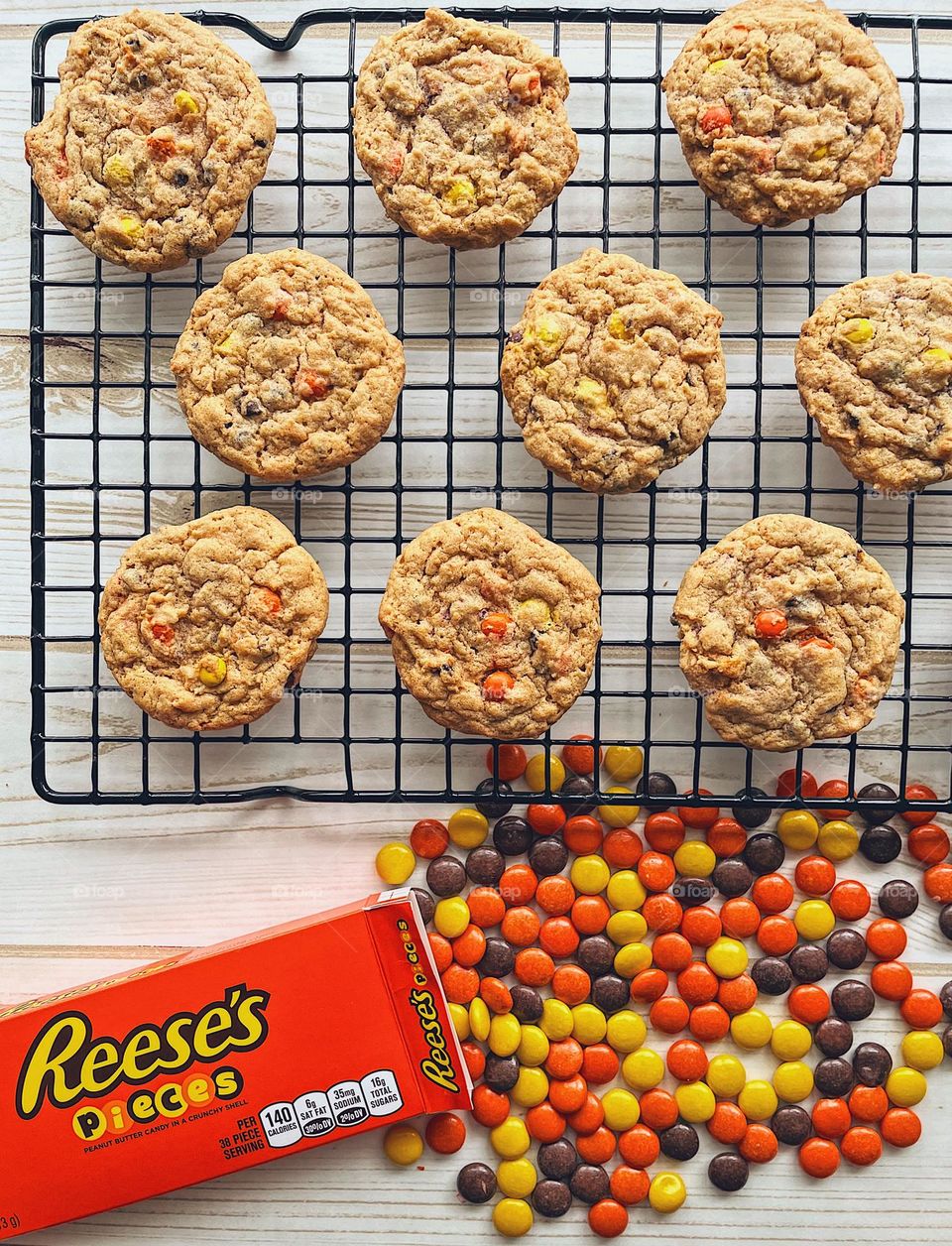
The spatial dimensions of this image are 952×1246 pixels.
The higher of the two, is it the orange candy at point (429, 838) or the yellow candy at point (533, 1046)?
the orange candy at point (429, 838)

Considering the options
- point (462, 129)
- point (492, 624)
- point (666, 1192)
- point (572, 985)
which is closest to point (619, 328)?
point (462, 129)

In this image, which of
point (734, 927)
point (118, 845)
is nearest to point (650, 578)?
point (734, 927)

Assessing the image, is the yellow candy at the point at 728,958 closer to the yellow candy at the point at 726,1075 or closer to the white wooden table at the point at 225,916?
the yellow candy at the point at 726,1075

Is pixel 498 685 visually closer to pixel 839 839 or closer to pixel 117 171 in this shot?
pixel 839 839

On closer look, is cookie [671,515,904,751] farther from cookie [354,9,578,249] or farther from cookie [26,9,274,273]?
cookie [26,9,274,273]

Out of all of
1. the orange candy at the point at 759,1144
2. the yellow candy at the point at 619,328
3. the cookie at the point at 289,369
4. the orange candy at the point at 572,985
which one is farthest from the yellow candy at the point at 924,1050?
the cookie at the point at 289,369

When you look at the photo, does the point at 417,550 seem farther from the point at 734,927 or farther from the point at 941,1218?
the point at 941,1218
